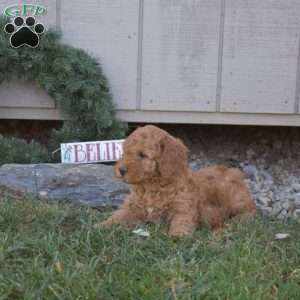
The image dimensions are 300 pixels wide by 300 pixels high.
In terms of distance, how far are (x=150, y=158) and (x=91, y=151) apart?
80.6 inches

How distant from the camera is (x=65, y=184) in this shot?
4871 mm

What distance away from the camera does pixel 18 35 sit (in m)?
5.82

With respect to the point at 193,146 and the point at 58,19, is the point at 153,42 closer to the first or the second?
the point at 58,19

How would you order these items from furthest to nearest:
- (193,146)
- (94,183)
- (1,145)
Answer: (193,146) → (1,145) → (94,183)

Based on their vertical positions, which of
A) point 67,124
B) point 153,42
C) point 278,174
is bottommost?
point 278,174

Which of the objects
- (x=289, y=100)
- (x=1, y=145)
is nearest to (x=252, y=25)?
(x=289, y=100)

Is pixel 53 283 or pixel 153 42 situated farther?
pixel 153 42

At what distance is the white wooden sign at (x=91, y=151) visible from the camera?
220 inches

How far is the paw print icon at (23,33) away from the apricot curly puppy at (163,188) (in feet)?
8.03

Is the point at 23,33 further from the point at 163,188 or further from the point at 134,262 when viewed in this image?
the point at 134,262

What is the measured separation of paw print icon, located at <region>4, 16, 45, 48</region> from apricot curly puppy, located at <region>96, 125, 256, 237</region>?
2.45m

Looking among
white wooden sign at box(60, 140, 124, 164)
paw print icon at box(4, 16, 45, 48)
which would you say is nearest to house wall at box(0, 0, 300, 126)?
paw print icon at box(4, 16, 45, 48)

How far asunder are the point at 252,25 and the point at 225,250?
11.1 feet

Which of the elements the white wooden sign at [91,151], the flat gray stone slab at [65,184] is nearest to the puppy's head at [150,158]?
the flat gray stone slab at [65,184]
